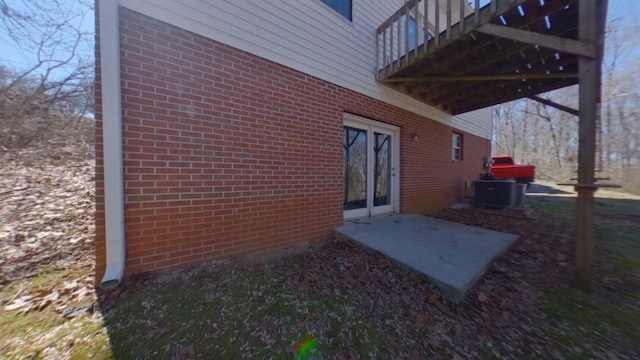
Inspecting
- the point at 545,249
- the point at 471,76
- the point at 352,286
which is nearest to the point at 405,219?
the point at 545,249

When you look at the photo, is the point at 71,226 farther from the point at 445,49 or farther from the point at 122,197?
the point at 445,49

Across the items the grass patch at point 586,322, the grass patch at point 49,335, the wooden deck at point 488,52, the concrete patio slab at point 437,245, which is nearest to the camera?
the grass patch at point 49,335

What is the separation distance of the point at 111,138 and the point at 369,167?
4.47 meters

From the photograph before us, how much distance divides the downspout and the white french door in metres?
3.59

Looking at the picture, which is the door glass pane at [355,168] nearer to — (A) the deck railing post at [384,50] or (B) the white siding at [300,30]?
(B) the white siding at [300,30]

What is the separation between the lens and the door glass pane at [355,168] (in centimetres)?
485

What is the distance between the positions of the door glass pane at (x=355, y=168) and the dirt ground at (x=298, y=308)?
1.54 meters

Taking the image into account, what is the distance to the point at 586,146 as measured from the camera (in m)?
2.63

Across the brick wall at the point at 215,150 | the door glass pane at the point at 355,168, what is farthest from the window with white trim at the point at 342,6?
the door glass pane at the point at 355,168

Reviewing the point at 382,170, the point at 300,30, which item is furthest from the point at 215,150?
the point at 382,170

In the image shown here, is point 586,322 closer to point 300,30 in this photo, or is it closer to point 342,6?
point 300,30

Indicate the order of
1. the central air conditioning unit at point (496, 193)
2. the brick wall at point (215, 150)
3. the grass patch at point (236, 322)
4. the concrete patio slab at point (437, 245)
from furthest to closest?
the central air conditioning unit at point (496, 193) → the concrete patio slab at point (437, 245) → the brick wall at point (215, 150) → the grass patch at point (236, 322)

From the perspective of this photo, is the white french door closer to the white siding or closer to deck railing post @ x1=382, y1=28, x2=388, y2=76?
the white siding

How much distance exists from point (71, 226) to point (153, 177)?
236 cm
